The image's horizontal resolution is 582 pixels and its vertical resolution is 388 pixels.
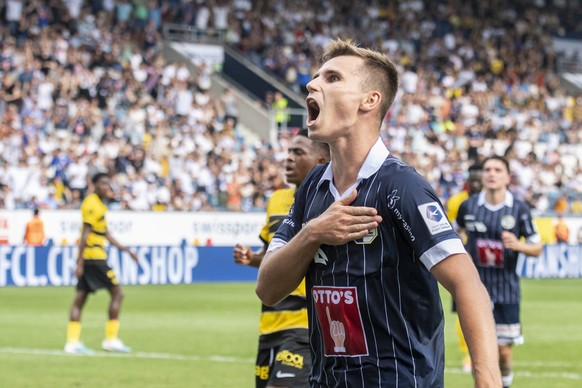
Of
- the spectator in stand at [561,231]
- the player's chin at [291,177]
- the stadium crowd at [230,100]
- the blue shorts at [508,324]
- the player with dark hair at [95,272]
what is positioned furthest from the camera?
the spectator in stand at [561,231]

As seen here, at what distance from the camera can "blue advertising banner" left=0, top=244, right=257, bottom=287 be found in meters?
26.0

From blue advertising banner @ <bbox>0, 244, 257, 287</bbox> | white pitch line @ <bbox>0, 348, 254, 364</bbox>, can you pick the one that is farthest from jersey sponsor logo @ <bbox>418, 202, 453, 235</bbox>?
blue advertising banner @ <bbox>0, 244, 257, 287</bbox>

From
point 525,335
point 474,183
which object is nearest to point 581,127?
point 525,335

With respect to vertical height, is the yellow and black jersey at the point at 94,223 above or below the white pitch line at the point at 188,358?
above

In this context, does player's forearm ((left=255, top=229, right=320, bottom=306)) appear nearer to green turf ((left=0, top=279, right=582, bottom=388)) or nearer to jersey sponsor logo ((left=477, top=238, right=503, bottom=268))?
jersey sponsor logo ((left=477, top=238, right=503, bottom=268))

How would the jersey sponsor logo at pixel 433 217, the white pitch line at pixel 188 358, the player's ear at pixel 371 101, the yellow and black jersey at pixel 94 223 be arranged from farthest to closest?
the yellow and black jersey at pixel 94 223 → the white pitch line at pixel 188 358 → the player's ear at pixel 371 101 → the jersey sponsor logo at pixel 433 217

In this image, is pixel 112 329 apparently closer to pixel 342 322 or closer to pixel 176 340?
pixel 176 340

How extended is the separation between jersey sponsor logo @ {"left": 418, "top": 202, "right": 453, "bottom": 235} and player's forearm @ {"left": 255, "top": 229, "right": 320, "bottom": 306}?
0.40m

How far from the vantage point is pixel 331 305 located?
444cm

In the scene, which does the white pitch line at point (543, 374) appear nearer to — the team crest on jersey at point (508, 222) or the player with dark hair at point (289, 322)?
the team crest on jersey at point (508, 222)

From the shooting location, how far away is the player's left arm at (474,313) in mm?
3959


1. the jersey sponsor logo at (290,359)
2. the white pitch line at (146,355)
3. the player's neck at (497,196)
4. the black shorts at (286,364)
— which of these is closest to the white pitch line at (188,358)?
the white pitch line at (146,355)

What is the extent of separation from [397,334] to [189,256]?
80.4 feet

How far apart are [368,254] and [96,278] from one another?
1244 cm
